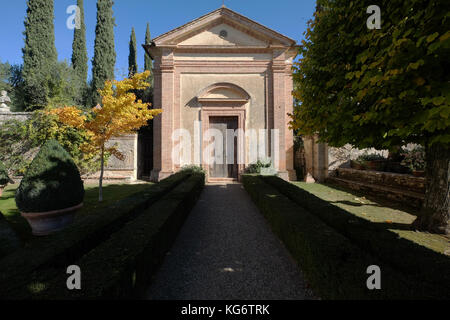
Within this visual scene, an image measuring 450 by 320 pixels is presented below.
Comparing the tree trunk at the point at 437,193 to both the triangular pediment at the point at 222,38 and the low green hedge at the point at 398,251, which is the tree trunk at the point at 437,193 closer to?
the low green hedge at the point at 398,251

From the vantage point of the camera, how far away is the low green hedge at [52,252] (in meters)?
1.58

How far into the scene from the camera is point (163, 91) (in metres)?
10.7

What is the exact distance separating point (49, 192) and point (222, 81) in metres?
9.45

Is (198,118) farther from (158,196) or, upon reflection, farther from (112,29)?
(112,29)

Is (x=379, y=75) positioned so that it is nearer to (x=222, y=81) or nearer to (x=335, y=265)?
(x=335, y=265)

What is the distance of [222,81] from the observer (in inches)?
432

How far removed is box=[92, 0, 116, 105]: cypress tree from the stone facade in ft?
31.9

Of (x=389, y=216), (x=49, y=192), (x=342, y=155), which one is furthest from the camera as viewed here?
(x=342, y=155)

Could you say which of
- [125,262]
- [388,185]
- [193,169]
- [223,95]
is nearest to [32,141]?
[193,169]

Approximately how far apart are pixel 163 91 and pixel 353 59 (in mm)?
9404

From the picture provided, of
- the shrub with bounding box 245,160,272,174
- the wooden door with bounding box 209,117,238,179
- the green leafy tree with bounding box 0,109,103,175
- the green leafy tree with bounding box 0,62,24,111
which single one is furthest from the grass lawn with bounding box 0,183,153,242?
the green leafy tree with bounding box 0,62,24,111

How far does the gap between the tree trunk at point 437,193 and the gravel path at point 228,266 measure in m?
3.29

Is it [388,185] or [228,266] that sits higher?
[388,185]
